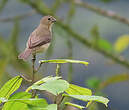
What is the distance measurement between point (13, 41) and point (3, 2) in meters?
0.19

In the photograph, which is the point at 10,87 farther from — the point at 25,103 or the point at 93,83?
the point at 93,83

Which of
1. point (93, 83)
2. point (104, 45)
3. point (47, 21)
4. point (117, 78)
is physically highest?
point (47, 21)

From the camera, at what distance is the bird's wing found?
22.9 inches

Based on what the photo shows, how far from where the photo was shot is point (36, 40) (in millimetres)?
595

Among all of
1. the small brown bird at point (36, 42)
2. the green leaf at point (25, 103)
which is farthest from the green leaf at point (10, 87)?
the small brown bird at point (36, 42)

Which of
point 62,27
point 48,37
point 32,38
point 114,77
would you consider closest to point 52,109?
point 32,38

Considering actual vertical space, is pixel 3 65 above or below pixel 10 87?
below

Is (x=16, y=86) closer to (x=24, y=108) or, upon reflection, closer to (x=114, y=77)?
(x=24, y=108)

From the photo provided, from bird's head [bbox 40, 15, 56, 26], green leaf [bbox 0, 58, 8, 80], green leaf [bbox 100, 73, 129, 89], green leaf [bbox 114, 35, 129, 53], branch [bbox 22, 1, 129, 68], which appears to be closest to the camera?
bird's head [bbox 40, 15, 56, 26]

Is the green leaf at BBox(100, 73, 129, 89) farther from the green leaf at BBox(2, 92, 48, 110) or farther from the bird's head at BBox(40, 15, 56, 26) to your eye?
the green leaf at BBox(2, 92, 48, 110)

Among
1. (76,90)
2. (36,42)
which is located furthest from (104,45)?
(76,90)

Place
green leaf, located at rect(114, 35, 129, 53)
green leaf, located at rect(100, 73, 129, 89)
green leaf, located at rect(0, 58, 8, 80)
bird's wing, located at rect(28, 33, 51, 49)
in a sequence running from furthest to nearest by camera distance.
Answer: green leaf, located at rect(114, 35, 129, 53) → green leaf, located at rect(100, 73, 129, 89) → green leaf, located at rect(0, 58, 8, 80) → bird's wing, located at rect(28, 33, 51, 49)

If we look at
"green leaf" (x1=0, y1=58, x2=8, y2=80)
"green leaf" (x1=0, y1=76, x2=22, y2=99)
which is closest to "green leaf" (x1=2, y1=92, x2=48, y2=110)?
"green leaf" (x1=0, y1=76, x2=22, y2=99)

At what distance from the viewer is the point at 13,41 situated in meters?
1.52
